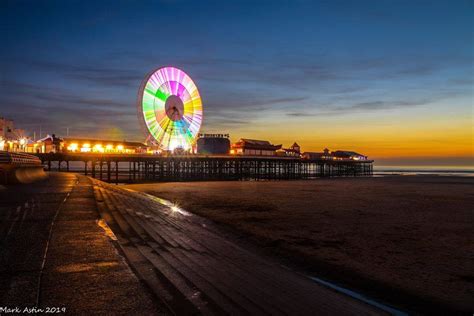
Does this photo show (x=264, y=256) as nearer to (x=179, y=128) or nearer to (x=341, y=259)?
(x=341, y=259)

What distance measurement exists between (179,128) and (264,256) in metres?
56.3

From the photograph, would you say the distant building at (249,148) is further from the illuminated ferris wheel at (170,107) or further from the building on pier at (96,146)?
the illuminated ferris wheel at (170,107)

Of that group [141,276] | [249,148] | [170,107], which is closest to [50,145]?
[170,107]

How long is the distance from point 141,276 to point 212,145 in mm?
90886

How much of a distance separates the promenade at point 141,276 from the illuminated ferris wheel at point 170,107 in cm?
4787

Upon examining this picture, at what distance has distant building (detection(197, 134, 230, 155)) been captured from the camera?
3792 inches

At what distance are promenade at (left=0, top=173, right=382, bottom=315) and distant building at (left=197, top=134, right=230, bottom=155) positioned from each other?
284 feet

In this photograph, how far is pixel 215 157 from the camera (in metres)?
75.2

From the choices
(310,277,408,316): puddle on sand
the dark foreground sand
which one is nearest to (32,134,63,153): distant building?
the dark foreground sand

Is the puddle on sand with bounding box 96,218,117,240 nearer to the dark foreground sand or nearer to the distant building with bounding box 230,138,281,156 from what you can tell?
the dark foreground sand

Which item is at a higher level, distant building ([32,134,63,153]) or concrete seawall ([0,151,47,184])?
distant building ([32,134,63,153])

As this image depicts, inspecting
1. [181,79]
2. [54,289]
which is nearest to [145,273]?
[54,289]

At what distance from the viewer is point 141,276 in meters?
5.77

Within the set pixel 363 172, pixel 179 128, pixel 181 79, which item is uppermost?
pixel 181 79
